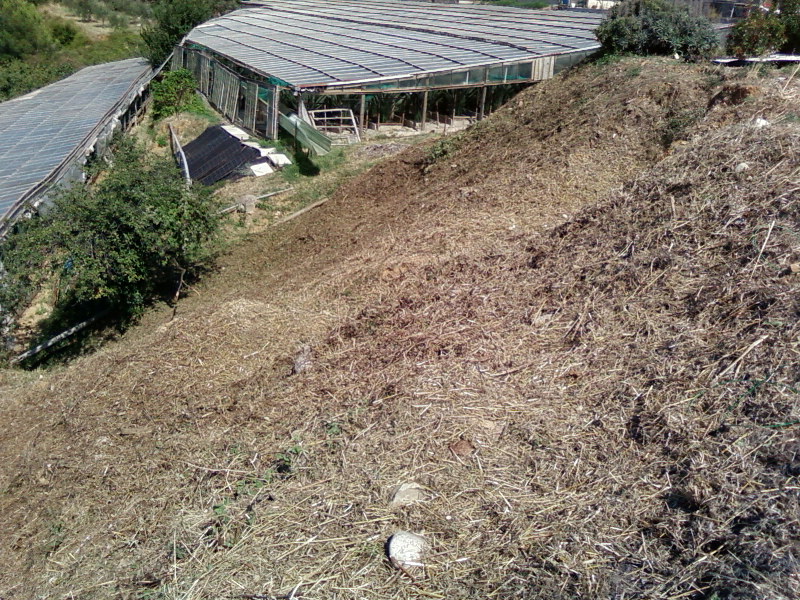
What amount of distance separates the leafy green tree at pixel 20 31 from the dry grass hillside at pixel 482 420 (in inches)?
1446

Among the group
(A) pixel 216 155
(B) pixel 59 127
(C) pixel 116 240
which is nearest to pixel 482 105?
(A) pixel 216 155

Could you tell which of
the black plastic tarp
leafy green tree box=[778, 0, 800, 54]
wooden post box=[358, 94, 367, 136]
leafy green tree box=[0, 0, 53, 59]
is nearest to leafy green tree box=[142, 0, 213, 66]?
leafy green tree box=[0, 0, 53, 59]

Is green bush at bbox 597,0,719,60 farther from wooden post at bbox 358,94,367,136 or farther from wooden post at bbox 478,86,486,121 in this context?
wooden post at bbox 358,94,367,136

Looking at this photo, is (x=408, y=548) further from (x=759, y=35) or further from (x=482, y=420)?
(x=759, y=35)

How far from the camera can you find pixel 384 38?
1032 inches

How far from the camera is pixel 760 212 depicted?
663cm

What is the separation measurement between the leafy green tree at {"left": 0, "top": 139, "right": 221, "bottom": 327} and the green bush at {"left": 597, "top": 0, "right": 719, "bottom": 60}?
10004 mm

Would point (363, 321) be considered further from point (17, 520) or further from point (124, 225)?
point (124, 225)

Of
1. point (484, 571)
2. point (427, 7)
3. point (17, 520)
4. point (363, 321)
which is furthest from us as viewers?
point (427, 7)

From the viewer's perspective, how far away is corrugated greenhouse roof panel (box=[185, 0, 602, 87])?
2073cm

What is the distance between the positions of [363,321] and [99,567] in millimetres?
3774

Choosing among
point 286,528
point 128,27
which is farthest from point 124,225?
point 128,27

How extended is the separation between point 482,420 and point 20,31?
44001 mm

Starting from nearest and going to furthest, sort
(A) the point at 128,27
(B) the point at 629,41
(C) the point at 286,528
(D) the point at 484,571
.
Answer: (D) the point at 484,571
(C) the point at 286,528
(B) the point at 629,41
(A) the point at 128,27
